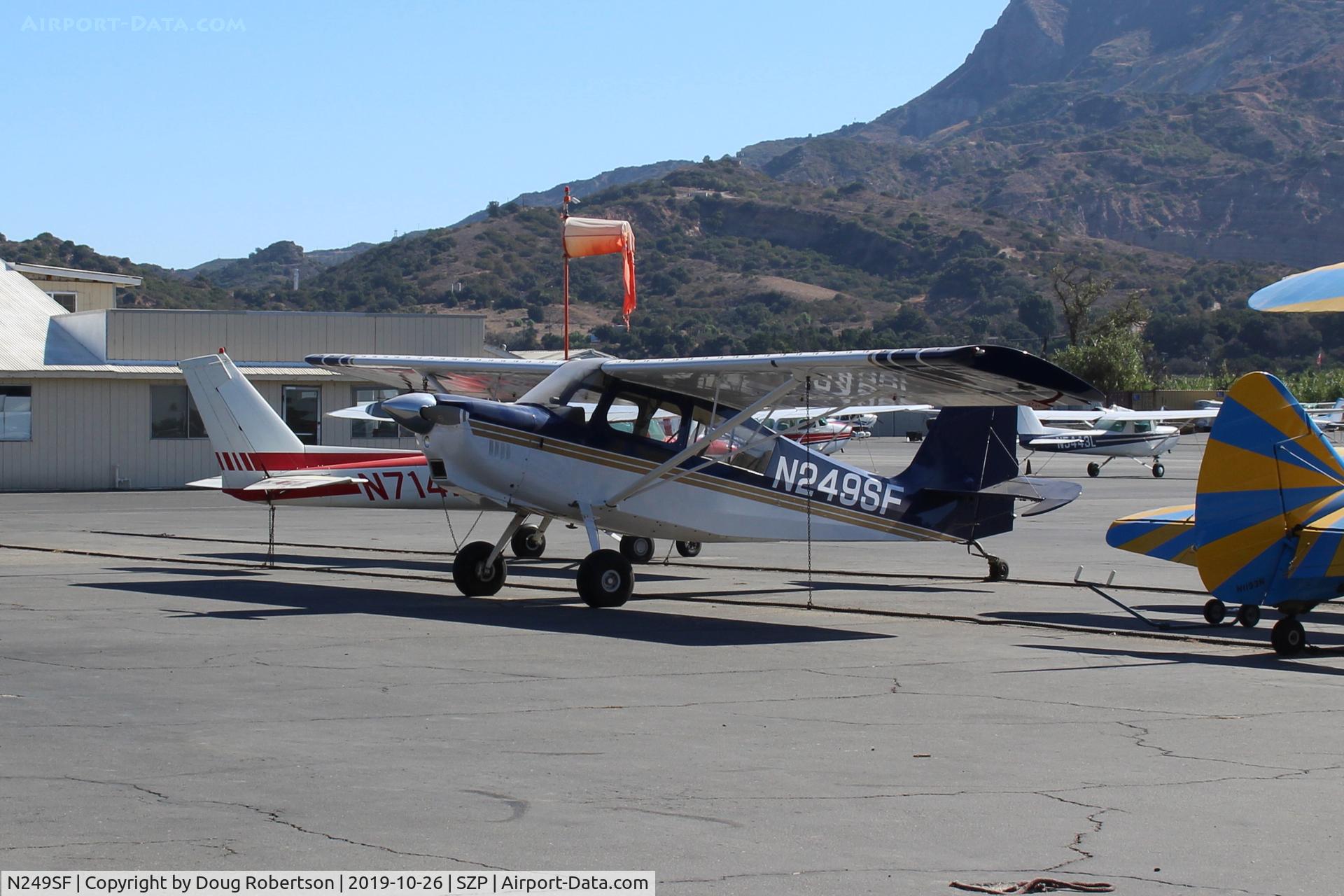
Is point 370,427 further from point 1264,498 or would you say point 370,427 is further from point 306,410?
point 1264,498

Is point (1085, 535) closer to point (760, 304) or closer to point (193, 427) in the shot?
point (193, 427)

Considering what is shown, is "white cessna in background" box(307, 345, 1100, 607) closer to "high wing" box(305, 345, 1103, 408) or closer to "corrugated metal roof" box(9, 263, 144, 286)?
"high wing" box(305, 345, 1103, 408)

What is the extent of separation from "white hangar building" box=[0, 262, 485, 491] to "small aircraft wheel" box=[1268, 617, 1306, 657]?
26879mm

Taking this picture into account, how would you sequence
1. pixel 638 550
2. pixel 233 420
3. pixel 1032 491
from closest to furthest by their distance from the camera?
pixel 1032 491 → pixel 233 420 → pixel 638 550

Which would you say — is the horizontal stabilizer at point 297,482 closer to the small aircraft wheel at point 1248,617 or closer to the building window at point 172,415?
the small aircraft wheel at point 1248,617

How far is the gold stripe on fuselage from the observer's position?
13773mm

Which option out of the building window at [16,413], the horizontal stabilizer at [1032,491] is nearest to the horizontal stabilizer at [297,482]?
the horizontal stabilizer at [1032,491]

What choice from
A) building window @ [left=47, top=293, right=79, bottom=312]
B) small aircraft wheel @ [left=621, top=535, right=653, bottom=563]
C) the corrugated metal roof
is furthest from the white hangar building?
small aircraft wheel @ [left=621, top=535, right=653, bottom=563]

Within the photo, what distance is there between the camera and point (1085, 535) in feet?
80.9

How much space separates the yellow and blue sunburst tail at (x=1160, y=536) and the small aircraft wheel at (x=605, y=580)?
4.49 meters

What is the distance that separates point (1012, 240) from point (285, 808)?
19426 cm

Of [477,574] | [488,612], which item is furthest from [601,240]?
[488,612]

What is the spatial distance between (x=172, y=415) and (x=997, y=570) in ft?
82.9

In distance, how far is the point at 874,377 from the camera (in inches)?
529
